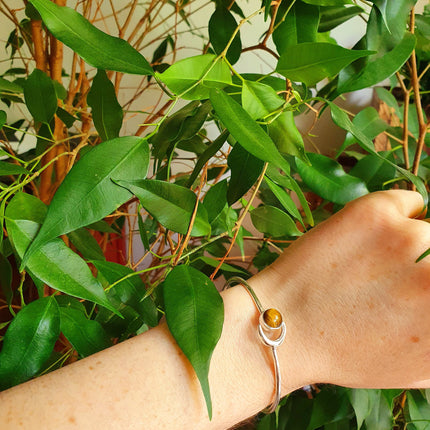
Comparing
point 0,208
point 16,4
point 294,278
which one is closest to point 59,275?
point 0,208

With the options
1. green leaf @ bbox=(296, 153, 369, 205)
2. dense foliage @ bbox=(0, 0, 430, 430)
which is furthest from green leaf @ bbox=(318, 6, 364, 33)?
green leaf @ bbox=(296, 153, 369, 205)

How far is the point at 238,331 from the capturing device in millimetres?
365

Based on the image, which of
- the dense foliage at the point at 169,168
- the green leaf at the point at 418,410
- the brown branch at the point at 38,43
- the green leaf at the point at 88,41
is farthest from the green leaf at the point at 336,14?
the green leaf at the point at 418,410

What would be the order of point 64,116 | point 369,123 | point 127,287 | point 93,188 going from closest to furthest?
1. point 93,188
2. point 127,287
3. point 64,116
4. point 369,123

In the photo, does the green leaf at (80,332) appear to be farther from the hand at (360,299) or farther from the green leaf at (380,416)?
the green leaf at (380,416)

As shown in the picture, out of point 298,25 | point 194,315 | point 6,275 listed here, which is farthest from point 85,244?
point 298,25

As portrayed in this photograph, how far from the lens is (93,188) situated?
279 millimetres

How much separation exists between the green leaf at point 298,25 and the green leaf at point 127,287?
236 mm

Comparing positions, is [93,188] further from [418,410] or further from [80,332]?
[418,410]

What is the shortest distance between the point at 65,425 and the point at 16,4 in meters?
1.12

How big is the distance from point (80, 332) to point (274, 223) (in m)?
0.25

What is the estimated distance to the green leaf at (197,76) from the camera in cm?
29

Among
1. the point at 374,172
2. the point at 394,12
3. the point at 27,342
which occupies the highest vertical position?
the point at 394,12

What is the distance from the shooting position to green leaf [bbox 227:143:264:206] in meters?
0.33
